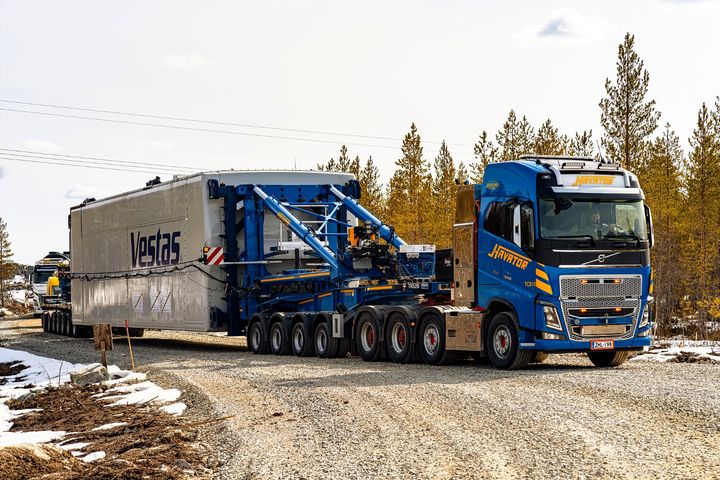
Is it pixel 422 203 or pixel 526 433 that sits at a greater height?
pixel 422 203

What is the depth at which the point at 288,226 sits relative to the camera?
2306 centimetres

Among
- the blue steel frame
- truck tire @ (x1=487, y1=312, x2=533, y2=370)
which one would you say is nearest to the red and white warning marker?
the blue steel frame

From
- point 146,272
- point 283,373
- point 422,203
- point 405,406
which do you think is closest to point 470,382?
point 405,406

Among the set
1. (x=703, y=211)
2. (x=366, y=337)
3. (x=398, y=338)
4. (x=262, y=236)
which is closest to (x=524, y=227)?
(x=398, y=338)

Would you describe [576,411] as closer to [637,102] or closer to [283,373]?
[283,373]

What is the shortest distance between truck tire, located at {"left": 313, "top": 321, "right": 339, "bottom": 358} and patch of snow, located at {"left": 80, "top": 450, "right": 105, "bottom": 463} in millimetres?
10814

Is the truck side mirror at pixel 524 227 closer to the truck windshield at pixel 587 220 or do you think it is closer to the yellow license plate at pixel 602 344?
the truck windshield at pixel 587 220

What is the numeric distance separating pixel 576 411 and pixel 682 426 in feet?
4.35

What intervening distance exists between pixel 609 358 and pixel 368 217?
292 inches

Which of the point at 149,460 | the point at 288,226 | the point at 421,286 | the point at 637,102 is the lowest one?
the point at 149,460

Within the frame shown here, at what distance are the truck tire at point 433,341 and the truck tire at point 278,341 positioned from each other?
4.67 meters

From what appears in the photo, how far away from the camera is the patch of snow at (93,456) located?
10500 millimetres

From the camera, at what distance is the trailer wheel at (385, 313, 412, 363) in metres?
19.3

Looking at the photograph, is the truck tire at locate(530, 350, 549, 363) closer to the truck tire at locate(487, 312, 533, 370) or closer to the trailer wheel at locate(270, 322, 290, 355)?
the truck tire at locate(487, 312, 533, 370)
